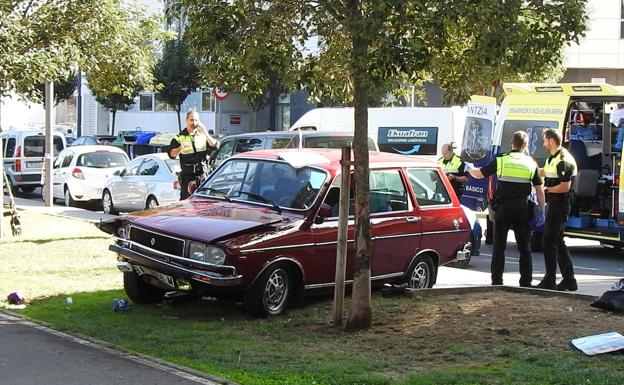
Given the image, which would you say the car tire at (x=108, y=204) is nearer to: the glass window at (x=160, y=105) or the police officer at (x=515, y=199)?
the police officer at (x=515, y=199)

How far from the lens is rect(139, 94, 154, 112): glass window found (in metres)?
53.1

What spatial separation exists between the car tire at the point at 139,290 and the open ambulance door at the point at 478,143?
8.78 meters

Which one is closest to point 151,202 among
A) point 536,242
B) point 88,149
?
point 88,149

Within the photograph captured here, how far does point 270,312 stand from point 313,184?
144 cm

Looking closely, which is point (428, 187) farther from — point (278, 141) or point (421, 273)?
point (278, 141)

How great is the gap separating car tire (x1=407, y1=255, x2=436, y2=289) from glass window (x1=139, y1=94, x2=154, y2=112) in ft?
148

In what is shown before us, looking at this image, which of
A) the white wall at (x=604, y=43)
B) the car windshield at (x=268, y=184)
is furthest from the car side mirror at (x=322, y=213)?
the white wall at (x=604, y=43)

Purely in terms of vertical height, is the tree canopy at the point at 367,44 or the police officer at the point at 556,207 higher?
the tree canopy at the point at 367,44

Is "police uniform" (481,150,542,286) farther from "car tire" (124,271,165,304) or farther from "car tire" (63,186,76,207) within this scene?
"car tire" (63,186,76,207)

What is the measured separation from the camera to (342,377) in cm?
604

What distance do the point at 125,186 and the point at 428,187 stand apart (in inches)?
422

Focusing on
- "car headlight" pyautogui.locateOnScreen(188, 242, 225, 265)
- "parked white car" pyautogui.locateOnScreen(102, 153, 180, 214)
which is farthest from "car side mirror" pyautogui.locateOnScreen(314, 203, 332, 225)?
"parked white car" pyautogui.locateOnScreen(102, 153, 180, 214)

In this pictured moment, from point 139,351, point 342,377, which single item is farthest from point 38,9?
point 342,377

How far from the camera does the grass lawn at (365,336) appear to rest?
611 centimetres
